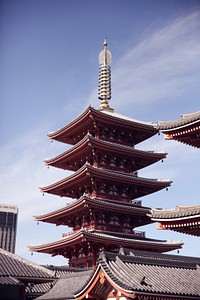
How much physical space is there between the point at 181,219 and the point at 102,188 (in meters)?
22.4

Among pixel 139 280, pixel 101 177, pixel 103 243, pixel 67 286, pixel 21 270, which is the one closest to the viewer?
pixel 139 280

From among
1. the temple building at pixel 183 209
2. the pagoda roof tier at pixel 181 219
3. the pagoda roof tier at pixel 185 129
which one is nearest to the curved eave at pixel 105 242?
the pagoda roof tier at pixel 181 219

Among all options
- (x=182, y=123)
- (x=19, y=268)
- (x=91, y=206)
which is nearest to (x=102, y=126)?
(x=91, y=206)

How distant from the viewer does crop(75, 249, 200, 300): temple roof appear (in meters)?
18.2

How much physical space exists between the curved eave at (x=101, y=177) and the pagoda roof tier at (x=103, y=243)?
5056 mm

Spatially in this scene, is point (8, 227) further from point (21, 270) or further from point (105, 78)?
point (21, 270)

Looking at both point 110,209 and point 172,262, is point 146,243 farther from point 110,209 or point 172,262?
point 172,262

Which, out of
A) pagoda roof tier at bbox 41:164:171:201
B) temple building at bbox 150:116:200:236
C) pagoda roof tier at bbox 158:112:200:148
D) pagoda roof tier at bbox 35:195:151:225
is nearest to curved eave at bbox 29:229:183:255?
pagoda roof tier at bbox 35:195:151:225

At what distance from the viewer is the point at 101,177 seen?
136 feet

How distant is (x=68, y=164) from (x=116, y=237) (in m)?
11.7

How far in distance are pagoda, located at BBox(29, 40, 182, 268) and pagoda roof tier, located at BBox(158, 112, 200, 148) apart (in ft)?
56.1

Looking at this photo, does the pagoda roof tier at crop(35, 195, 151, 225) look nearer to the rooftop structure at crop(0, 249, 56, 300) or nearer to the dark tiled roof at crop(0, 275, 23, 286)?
the rooftop structure at crop(0, 249, 56, 300)

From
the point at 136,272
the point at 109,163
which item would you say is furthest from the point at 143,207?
the point at 136,272

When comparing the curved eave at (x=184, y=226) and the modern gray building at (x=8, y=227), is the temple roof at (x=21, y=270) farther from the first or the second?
→ the modern gray building at (x=8, y=227)
